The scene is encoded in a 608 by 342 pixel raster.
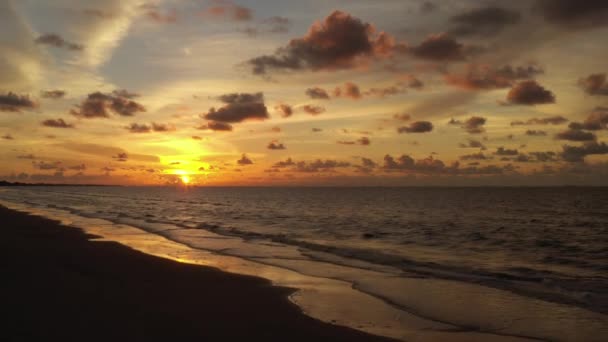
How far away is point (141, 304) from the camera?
1092 centimetres

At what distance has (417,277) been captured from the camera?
16703 millimetres

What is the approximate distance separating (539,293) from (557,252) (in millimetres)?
12946

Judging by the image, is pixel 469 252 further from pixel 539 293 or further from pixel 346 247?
pixel 539 293

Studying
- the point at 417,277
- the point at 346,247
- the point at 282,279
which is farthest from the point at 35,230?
the point at 417,277

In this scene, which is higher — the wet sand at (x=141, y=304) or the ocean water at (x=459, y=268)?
the wet sand at (x=141, y=304)

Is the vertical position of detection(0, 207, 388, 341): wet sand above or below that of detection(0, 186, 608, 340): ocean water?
above

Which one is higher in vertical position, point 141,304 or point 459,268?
point 141,304

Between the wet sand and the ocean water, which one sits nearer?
the wet sand

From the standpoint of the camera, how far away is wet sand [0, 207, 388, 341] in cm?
880

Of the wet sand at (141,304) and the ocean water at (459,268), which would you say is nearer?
the wet sand at (141,304)

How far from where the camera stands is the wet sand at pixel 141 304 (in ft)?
28.9

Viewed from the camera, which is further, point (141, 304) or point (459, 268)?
point (459, 268)

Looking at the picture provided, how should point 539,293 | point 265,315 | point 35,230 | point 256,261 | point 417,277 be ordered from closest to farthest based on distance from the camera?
point 265,315 < point 539,293 < point 417,277 < point 256,261 < point 35,230

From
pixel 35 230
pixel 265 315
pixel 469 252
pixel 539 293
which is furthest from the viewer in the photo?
pixel 35 230
